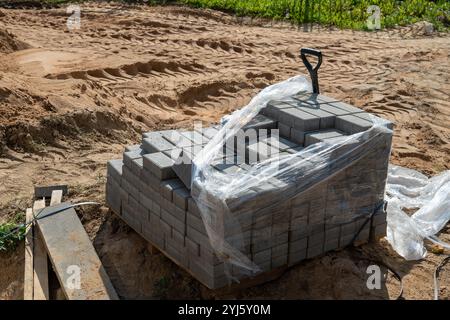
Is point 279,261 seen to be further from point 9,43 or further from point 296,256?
point 9,43

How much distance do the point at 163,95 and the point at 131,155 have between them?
4453mm

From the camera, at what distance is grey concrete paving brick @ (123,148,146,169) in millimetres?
4829

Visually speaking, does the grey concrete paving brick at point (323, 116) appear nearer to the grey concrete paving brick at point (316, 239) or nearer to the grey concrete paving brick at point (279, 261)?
the grey concrete paving brick at point (316, 239)

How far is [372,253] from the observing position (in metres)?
4.84

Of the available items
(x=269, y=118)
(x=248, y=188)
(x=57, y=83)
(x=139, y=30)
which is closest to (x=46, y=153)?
(x=57, y=83)

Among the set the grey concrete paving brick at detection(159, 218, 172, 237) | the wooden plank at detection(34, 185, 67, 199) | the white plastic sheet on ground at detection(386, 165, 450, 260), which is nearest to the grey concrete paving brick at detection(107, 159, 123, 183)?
the grey concrete paving brick at detection(159, 218, 172, 237)

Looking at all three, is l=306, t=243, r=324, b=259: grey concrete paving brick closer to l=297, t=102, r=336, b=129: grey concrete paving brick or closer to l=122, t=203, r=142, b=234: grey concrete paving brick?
l=297, t=102, r=336, b=129: grey concrete paving brick

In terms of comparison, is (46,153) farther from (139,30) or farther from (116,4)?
(116,4)

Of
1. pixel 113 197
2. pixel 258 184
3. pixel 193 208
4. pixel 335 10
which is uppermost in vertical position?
pixel 335 10

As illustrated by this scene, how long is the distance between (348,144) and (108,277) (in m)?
2.16

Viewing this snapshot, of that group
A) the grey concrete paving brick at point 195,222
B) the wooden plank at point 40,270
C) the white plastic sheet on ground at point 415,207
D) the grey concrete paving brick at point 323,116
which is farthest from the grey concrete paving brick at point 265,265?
the wooden plank at point 40,270

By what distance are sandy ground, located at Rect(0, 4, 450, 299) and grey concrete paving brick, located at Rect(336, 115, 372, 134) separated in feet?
3.36

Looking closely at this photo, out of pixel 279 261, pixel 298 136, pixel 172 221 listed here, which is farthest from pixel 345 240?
pixel 172 221

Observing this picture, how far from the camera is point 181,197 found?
4160mm
